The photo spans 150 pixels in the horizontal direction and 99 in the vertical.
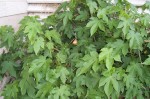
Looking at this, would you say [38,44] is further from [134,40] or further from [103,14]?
[134,40]

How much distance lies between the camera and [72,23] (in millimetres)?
2842

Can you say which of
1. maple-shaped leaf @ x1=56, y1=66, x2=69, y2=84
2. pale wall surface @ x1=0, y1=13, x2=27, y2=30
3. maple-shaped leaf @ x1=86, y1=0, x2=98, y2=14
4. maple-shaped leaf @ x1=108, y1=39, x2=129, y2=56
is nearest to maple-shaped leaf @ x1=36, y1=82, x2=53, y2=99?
maple-shaped leaf @ x1=56, y1=66, x2=69, y2=84

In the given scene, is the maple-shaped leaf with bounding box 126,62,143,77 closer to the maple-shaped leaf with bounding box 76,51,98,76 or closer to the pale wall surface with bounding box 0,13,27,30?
the maple-shaped leaf with bounding box 76,51,98,76

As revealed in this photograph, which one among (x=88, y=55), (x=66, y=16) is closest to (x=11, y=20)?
(x=66, y=16)

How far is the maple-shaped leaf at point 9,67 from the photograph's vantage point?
2978mm

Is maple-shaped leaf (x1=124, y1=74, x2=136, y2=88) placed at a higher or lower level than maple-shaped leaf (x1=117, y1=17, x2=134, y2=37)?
lower

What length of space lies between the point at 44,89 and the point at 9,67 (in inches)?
26.6

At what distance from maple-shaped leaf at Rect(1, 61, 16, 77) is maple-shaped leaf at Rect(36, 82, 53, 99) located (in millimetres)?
563

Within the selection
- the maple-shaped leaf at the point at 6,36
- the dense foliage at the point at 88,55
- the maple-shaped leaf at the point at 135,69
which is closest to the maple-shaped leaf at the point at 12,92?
the dense foliage at the point at 88,55

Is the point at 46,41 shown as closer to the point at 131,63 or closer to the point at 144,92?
the point at 131,63

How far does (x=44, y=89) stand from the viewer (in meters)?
2.49

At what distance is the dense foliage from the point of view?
2381 millimetres

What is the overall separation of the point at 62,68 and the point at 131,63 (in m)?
0.63

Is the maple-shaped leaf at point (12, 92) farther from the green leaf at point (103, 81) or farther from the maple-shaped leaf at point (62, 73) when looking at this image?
the green leaf at point (103, 81)
